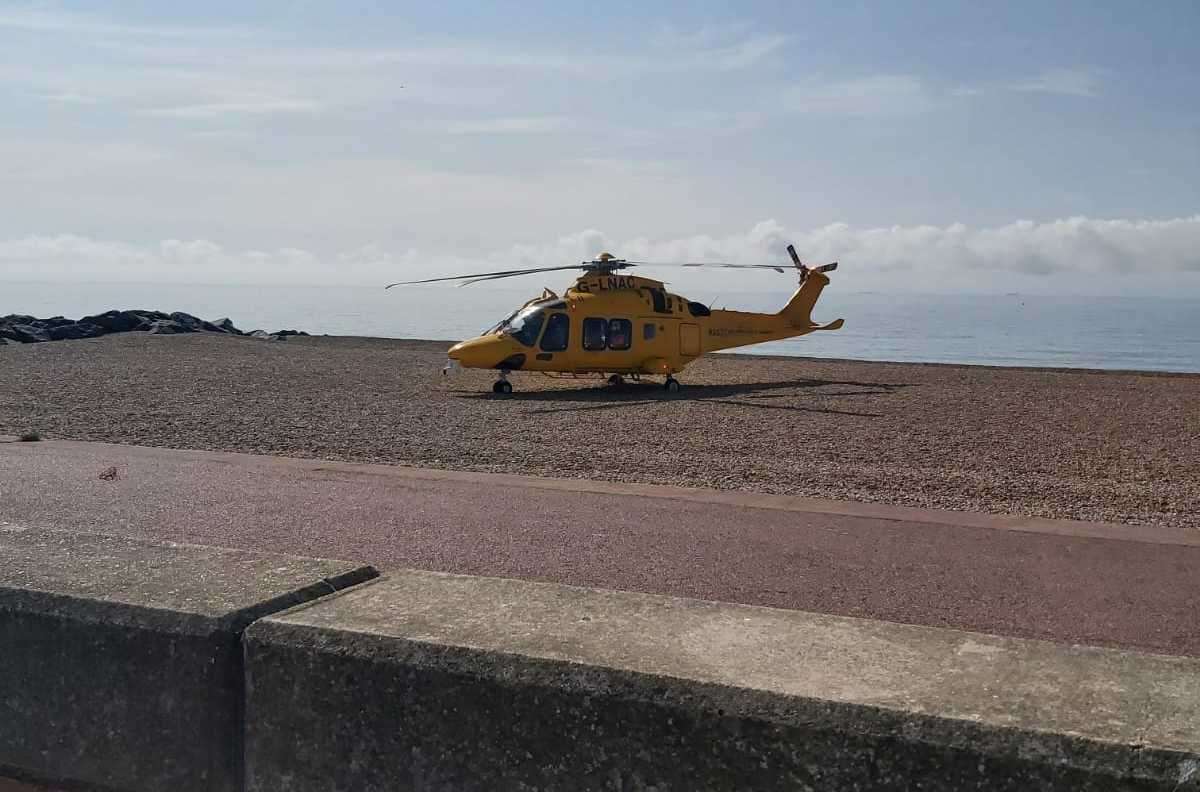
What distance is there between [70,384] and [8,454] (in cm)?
882

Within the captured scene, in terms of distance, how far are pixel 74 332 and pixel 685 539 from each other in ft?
98.7

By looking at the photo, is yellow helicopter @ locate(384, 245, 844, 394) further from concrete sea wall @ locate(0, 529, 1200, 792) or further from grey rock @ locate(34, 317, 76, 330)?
grey rock @ locate(34, 317, 76, 330)

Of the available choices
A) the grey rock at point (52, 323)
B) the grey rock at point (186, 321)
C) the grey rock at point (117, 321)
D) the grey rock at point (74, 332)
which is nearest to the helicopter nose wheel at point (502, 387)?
the grey rock at point (74, 332)

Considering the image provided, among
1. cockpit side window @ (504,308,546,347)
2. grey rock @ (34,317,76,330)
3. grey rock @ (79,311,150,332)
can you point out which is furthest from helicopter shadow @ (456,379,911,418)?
grey rock @ (34,317,76,330)

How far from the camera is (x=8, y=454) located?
41.4 ft

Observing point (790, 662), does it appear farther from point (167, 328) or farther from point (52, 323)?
point (52, 323)

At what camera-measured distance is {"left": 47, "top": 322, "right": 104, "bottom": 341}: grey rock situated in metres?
34.2

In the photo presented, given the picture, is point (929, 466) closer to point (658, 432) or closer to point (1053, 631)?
point (658, 432)

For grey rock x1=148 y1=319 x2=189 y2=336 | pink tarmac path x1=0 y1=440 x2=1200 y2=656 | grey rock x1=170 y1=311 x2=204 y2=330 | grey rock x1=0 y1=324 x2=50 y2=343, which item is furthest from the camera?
grey rock x1=170 y1=311 x2=204 y2=330

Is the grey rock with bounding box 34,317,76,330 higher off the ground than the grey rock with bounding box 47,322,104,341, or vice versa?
the grey rock with bounding box 34,317,76,330

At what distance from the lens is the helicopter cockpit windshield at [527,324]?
69.9 ft

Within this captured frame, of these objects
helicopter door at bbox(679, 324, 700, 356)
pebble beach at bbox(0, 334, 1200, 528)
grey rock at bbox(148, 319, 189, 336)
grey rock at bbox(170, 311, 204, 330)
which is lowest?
pebble beach at bbox(0, 334, 1200, 528)

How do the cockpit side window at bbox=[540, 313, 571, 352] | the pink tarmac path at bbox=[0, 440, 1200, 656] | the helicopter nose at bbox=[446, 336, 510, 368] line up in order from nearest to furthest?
the pink tarmac path at bbox=[0, 440, 1200, 656] < the helicopter nose at bbox=[446, 336, 510, 368] < the cockpit side window at bbox=[540, 313, 571, 352]

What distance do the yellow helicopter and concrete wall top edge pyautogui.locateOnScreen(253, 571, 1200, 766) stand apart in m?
18.1
